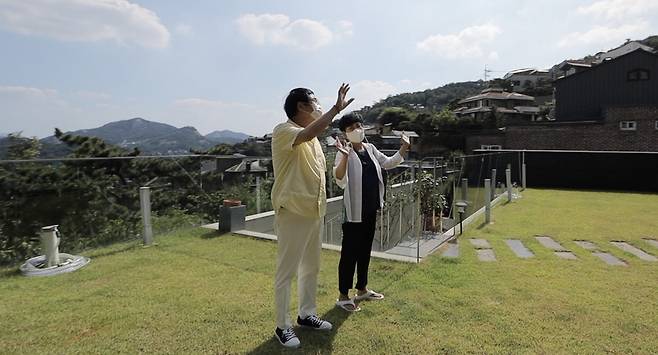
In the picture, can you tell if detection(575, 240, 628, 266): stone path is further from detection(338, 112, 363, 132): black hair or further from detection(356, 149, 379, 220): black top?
detection(338, 112, 363, 132): black hair

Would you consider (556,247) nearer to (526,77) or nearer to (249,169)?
(249,169)

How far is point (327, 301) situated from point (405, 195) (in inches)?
120

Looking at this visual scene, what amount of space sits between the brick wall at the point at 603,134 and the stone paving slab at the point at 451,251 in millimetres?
19306

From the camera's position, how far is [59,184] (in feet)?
15.0

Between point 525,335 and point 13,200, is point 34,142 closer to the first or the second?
point 13,200

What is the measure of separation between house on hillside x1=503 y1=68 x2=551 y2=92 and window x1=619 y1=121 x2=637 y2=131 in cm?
4007

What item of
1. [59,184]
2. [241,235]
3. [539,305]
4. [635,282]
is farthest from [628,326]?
[59,184]

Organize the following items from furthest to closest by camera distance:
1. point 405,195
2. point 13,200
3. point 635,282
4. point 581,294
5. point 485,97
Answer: point 485,97
point 405,195
point 13,200
point 635,282
point 581,294

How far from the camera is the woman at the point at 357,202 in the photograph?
2.88 m

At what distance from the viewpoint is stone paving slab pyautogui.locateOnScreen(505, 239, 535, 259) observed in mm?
4529

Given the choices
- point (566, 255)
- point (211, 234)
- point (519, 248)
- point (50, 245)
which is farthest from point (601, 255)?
point (50, 245)

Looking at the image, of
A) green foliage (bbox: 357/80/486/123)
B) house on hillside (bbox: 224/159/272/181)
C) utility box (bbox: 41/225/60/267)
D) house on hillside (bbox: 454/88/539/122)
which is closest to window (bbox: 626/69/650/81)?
house on hillside (bbox: 454/88/539/122)

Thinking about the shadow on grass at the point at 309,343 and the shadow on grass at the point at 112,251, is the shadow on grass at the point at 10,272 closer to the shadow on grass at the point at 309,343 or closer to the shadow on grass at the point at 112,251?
the shadow on grass at the point at 112,251

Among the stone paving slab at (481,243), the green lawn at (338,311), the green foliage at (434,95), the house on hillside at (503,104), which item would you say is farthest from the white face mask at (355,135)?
the green foliage at (434,95)
